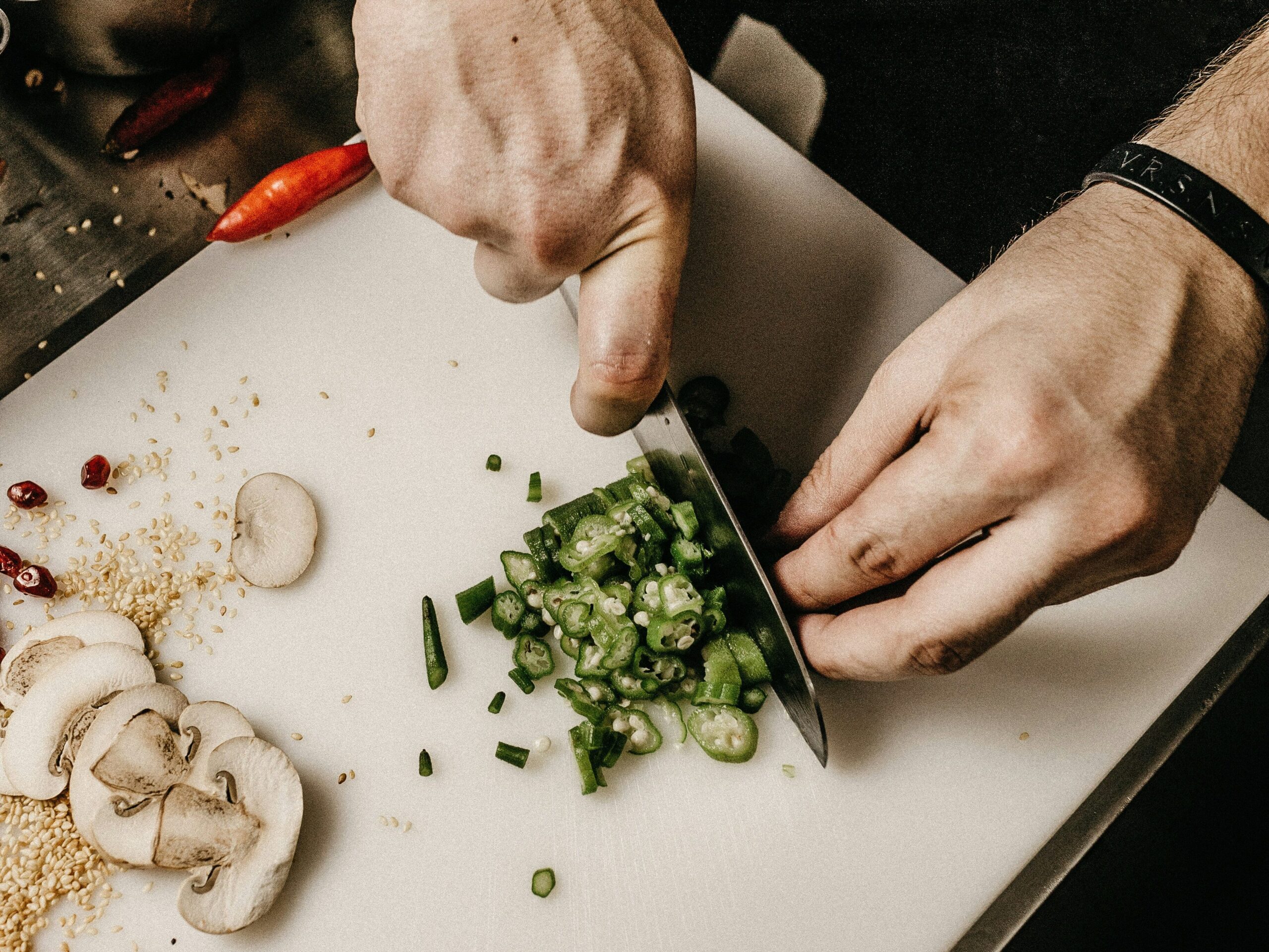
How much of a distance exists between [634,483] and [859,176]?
1153 mm

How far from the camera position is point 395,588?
1.74 meters

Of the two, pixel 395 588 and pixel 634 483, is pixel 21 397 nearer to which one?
pixel 395 588

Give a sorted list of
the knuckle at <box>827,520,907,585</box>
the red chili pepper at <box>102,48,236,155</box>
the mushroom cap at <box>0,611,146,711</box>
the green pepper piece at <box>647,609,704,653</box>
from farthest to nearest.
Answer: the red chili pepper at <box>102,48,236,155</box>, the mushroom cap at <box>0,611,146,711</box>, the green pepper piece at <box>647,609,704,653</box>, the knuckle at <box>827,520,907,585</box>

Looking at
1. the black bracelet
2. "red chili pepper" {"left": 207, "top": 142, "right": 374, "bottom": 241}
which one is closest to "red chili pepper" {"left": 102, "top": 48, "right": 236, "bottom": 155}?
"red chili pepper" {"left": 207, "top": 142, "right": 374, "bottom": 241}

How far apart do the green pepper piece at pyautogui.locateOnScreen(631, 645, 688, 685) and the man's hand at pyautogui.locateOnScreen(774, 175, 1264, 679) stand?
0.37m

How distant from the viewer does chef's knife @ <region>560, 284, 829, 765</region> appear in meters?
1.41

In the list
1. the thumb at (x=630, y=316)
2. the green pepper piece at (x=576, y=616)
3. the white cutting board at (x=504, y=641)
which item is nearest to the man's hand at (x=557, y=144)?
the thumb at (x=630, y=316)

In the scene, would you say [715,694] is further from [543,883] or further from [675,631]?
[543,883]

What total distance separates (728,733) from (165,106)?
184 centimetres

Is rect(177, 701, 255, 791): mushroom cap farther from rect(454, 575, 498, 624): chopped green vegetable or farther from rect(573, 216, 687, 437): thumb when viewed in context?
rect(573, 216, 687, 437): thumb

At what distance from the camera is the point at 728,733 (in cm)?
158

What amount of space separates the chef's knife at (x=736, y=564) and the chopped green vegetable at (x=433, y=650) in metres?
0.54

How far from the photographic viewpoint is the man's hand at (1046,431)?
1.07 metres

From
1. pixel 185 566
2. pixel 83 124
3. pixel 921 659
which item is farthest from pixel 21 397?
pixel 921 659
